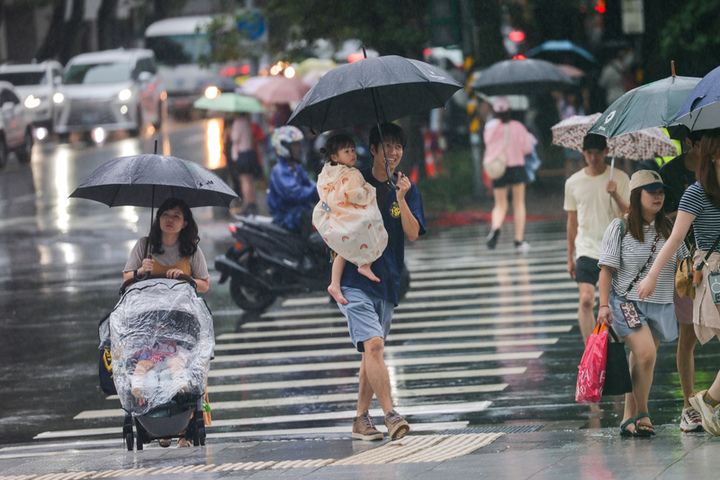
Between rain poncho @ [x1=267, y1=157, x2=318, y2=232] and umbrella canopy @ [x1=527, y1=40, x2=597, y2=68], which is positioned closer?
rain poncho @ [x1=267, y1=157, x2=318, y2=232]

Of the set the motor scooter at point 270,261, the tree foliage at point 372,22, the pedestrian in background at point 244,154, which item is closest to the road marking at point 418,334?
the motor scooter at point 270,261

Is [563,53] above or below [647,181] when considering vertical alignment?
above

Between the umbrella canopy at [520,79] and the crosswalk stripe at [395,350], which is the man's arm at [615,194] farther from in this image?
the umbrella canopy at [520,79]

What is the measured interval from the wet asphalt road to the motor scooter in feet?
0.94

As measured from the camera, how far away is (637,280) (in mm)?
6777

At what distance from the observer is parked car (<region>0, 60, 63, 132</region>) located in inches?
1276

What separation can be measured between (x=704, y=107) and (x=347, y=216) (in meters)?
2.14

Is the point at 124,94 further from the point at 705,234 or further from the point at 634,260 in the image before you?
the point at 705,234

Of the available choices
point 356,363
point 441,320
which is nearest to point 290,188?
point 441,320

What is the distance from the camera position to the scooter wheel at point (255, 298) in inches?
519

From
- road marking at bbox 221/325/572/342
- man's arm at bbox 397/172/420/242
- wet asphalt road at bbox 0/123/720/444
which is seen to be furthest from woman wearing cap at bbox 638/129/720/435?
road marking at bbox 221/325/572/342

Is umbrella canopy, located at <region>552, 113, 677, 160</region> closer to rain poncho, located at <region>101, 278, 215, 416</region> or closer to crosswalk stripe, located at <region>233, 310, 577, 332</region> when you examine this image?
crosswalk stripe, located at <region>233, 310, 577, 332</region>

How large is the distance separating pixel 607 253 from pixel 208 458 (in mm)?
2618

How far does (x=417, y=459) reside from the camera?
20.9ft
